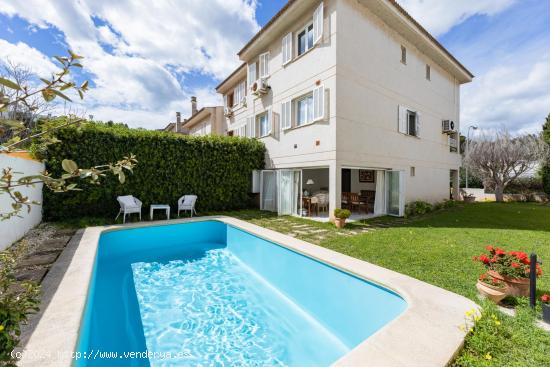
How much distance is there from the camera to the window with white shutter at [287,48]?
11605mm

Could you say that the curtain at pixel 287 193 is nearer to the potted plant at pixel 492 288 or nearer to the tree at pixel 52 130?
the potted plant at pixel 492 288

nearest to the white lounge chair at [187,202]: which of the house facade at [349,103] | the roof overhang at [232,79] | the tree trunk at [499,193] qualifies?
the house facade at [349,103]

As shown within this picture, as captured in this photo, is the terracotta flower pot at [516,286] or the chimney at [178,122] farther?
the chimney at [178,122]

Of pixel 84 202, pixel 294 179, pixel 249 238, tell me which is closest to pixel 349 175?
pixel 294 179

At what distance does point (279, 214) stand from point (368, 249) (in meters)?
5.91

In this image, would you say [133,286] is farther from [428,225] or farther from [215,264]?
[428,225]

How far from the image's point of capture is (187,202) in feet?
37.0

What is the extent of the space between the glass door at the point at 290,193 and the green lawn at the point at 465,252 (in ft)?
4.72

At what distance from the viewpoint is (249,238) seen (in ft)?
25.4

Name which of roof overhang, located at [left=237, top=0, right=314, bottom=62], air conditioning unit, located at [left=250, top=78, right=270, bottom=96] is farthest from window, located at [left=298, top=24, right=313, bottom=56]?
air conditioning unit, located at [left=250, top=78, right=270, bottom=96]

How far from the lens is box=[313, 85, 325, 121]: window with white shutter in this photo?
32.5ft

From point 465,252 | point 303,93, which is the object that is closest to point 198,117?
point 303,93

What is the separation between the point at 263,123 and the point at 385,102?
6617 mm

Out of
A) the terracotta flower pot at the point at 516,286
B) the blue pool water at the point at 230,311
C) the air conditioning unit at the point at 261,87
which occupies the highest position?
the air conditioning unit at the point at 261,87
